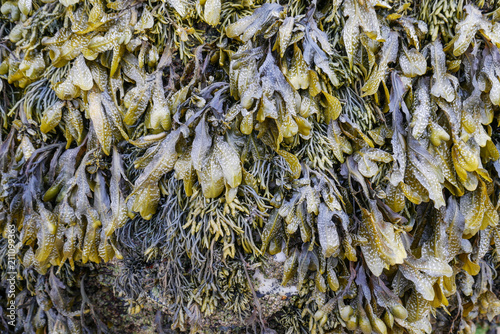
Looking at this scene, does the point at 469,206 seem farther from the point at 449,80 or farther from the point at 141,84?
the point at 141,84

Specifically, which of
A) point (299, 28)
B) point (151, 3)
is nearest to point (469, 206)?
point (299, 28)

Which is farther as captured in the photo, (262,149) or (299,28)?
(262,149)

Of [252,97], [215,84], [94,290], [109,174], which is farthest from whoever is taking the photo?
[94,290]

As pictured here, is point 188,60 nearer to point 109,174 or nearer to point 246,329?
point 109,174

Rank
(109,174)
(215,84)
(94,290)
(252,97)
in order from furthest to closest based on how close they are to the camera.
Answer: (94,290) < (109,174) < (215,84) < (252,97)

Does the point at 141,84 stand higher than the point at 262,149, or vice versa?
the point at 141,84

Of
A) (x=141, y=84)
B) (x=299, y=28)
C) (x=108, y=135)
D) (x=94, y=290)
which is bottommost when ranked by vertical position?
(x=94, y=290)

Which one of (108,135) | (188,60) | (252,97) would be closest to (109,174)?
(108,135)
